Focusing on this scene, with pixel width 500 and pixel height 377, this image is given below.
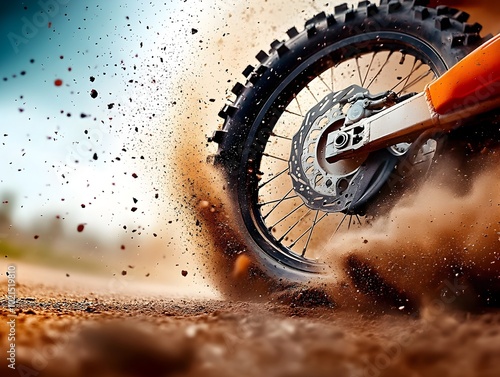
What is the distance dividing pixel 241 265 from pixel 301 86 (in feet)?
3.18

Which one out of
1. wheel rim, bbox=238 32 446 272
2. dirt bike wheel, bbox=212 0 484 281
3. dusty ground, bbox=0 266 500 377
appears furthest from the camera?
wheel rim, bbox=238 32 446 272

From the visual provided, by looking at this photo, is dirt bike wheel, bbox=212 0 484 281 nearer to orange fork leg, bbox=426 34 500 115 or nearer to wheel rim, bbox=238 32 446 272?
wheel rim, bbox=238 32 446 272

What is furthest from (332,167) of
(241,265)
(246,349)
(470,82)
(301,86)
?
(246,349)

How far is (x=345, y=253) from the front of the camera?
1.86 metres

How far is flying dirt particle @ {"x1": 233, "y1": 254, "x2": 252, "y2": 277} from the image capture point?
2.02 meters

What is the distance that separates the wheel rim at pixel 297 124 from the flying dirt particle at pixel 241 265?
10 centimetres

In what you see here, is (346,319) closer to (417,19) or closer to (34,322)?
(34,322)

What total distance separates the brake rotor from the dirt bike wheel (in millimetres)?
23

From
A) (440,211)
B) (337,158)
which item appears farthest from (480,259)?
(337,158)

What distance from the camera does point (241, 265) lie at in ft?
6.73

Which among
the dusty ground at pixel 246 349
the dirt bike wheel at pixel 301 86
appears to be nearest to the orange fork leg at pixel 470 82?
the dirt bike wheel at pixel 301 86

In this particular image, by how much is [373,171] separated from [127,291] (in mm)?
1220

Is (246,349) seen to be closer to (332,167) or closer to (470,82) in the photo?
(470,82)

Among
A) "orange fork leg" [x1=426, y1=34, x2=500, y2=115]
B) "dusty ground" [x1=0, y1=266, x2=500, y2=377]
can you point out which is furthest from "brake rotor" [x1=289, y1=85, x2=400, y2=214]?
"dusty ground" [x1=0, y1=266, x2=500, y2=377]
